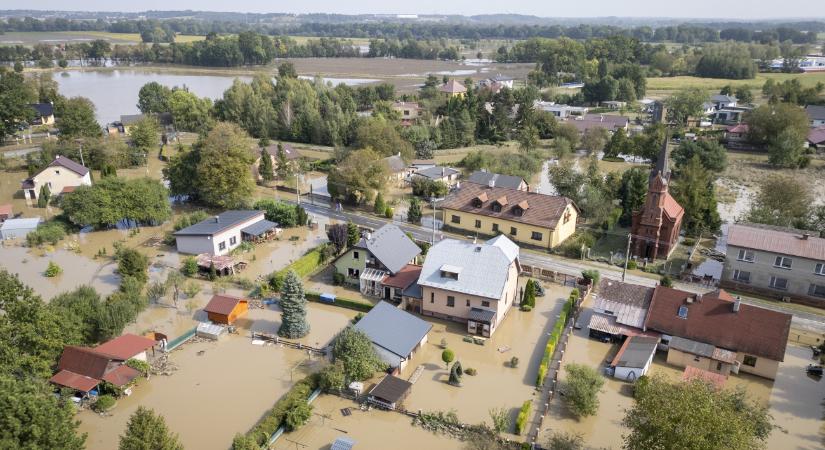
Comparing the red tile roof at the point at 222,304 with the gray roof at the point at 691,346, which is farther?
the red tile roof at the point at 222,304


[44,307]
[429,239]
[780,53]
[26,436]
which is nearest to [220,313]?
[44,307]

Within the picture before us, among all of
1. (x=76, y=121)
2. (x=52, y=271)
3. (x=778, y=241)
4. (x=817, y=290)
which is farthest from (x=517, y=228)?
(x=76, y=121)

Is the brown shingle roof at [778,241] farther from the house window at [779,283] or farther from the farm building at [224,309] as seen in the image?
the farm building at [224,309]

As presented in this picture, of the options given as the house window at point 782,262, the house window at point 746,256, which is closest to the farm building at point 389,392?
the house window at point 746,256

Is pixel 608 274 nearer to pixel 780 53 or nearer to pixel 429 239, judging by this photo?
pixel 429 239

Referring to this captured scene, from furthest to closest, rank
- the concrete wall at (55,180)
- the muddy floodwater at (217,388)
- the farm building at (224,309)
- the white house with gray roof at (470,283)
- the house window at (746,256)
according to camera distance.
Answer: the concrete wall at (55,180), the house window at (746,256), the farm building at (224,309), the white house with gray roof at (470,283), the muddy floodwater at (217,388)
